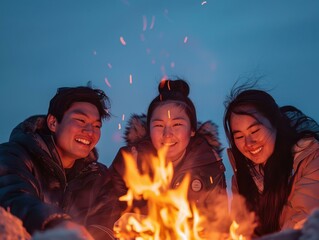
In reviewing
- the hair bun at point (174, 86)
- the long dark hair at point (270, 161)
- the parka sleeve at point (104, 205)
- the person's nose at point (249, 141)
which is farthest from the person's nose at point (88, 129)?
the person's nose at point (249, 141)

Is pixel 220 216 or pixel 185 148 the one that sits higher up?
pixel 185 148

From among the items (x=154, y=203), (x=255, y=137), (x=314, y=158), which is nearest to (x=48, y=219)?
(x=154, y=203)

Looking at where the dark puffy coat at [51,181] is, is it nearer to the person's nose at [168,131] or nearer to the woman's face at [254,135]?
the person's nose at [168,131]

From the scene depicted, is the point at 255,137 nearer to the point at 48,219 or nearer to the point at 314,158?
the point at 314,158

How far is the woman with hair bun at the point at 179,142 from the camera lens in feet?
19.3

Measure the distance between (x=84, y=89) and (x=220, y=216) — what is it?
2880 millimetres

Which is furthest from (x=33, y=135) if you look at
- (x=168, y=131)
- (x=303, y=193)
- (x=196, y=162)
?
(x=303, y=193)

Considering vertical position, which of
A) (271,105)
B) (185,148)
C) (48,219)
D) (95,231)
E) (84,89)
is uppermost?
(84,89)

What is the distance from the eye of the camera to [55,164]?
5.26m

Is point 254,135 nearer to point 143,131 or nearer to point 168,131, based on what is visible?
point 168,131

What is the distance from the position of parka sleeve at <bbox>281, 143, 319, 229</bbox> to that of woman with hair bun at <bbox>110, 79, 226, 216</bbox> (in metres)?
1.19

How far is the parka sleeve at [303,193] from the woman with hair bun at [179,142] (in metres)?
1.19

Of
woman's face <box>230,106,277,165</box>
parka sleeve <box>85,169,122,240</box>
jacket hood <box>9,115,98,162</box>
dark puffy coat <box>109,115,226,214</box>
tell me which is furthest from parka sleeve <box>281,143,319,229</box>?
jacket hood <box>9,115,98,162</box>

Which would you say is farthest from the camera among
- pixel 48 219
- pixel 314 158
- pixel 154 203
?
pixel 314 158
